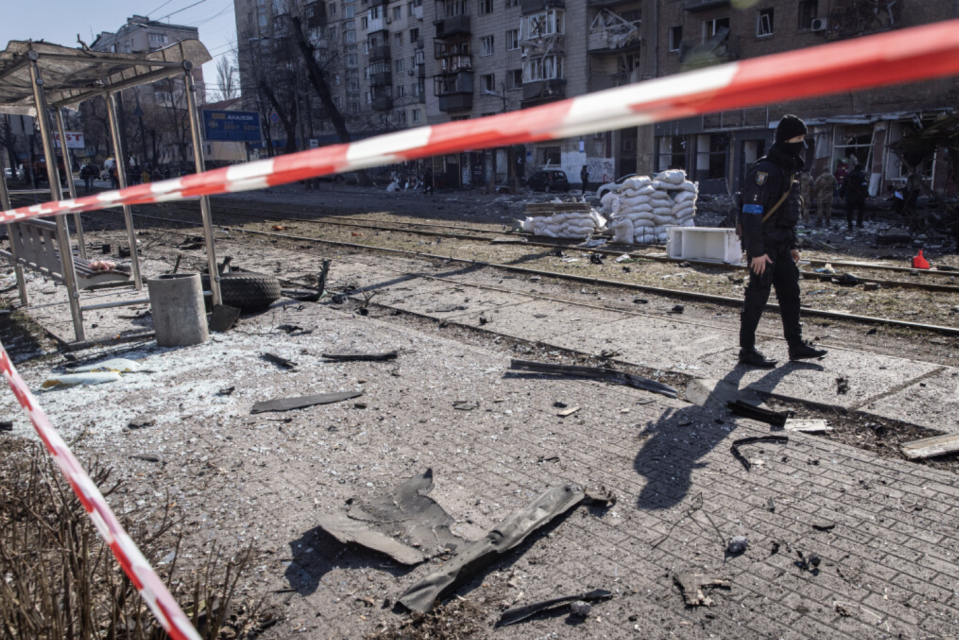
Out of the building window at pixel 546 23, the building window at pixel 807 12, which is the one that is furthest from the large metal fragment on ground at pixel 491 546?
the building window at pixel 546 23

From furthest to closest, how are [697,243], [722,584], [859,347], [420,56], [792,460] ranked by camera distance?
[420,56] < [697,243] < [859,347] < [792,460] < [722,584]

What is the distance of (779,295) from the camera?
6.34 metres

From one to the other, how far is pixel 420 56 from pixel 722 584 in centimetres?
6992

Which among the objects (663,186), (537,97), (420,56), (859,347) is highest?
(420,56)

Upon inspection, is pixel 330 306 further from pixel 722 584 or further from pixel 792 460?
pixel 722 584

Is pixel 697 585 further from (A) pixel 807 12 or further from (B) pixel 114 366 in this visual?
(A) pixel 807 12

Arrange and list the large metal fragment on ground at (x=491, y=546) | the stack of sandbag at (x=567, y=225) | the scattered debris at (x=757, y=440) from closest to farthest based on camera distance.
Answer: the large metal fragment on ground at (x=491, y=546) → the scattered debris at (x=757, y=440) → the stack of sandbag at (x=567, y=225)

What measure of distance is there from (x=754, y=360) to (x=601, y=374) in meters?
1.47

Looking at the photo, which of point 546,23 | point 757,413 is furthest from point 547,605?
point 546,23

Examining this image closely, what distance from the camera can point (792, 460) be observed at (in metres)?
4.31

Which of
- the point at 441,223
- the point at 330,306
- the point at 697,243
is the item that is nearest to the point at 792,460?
the point at 330,306

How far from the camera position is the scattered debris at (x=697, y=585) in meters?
2.96

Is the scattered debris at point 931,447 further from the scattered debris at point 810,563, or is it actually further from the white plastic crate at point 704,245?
the white plastic crate at point 704,245

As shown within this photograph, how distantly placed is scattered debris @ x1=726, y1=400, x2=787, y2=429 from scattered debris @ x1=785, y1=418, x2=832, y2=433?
0.07 metres
